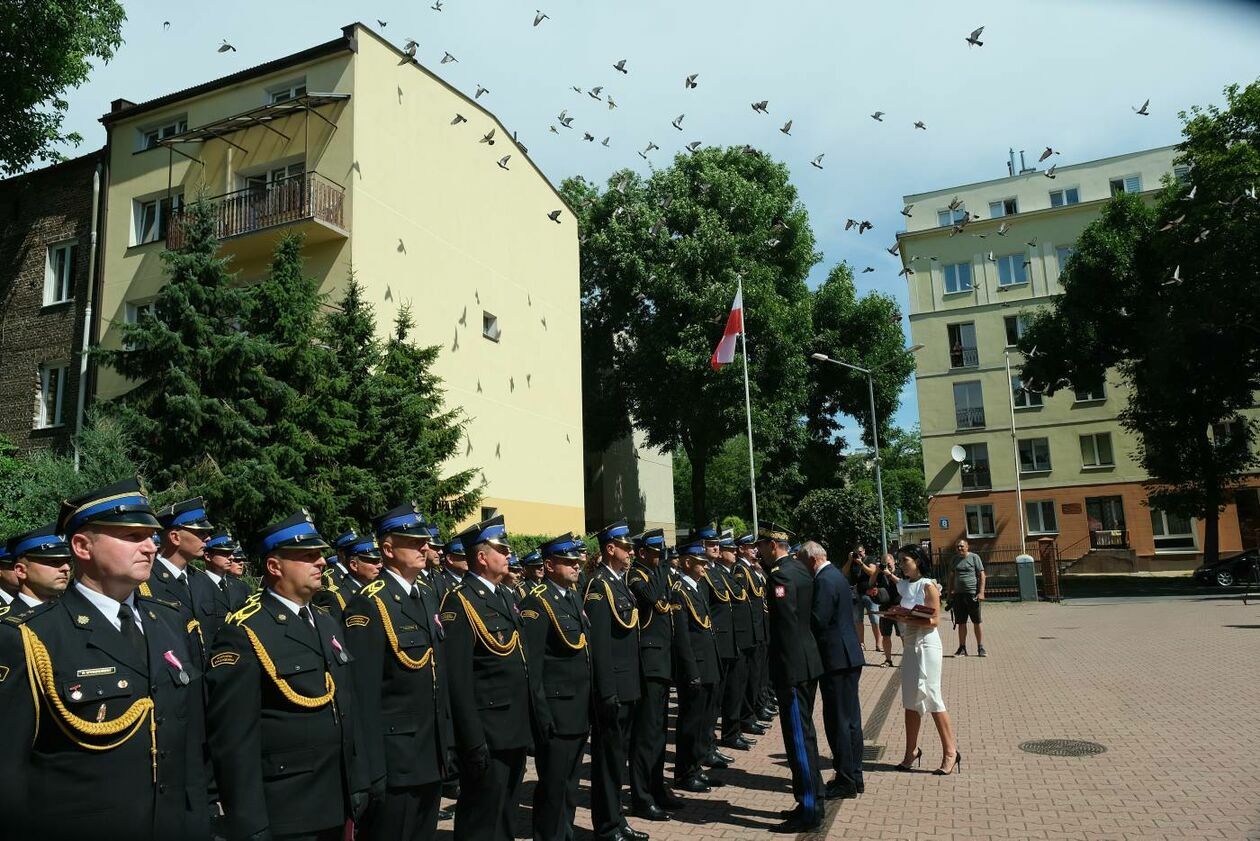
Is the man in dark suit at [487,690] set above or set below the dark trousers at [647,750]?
above

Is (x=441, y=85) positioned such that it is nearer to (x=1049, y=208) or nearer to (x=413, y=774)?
(x=413, y=774)

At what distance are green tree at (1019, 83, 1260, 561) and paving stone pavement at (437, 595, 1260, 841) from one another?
52.0ft

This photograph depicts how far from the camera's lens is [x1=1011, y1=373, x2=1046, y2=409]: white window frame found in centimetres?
4494

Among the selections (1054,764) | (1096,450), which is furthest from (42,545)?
(1096,450)

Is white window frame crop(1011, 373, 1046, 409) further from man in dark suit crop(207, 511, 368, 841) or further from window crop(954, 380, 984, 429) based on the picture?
man in dark suit crop(207, 511, 368, 841)

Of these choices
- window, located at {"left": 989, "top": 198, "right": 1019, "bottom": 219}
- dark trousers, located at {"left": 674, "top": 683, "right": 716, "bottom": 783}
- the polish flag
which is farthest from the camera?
window, located at {"left": 989, "top": 198, "right": 1019, "bottom": 219}

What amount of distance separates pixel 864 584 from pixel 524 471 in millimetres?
13363

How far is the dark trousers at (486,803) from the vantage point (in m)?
5.24

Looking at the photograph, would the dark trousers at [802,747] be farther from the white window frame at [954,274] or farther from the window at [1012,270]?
the window at [1012,270]

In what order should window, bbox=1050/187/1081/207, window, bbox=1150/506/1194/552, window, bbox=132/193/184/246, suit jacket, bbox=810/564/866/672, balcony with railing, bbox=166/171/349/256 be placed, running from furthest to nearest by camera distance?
1. window, bbox=1050/187/1081/207
2. window, bbox=1150/506/1194/552
3. window, bbox=132/193/184/246
4. balcony with railing, bbox=166/171/349/256
5. suit jacket, bbox=810/564/866/672

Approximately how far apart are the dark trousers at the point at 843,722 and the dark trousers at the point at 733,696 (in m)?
2.04

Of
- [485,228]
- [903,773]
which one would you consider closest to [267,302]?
[485,228]

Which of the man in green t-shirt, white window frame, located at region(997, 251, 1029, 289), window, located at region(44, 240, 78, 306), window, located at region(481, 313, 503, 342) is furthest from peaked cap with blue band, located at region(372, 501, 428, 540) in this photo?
white window frame, located at region(997, 251, 1029, 289)

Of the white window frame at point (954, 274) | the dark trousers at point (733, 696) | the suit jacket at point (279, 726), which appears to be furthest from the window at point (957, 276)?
the suit jacket at point (279, 726)
